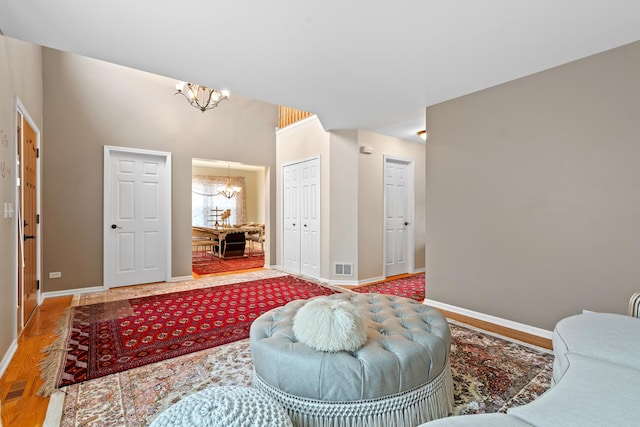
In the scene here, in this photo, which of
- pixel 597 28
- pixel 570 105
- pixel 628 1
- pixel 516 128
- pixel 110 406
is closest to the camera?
pixel 110 406

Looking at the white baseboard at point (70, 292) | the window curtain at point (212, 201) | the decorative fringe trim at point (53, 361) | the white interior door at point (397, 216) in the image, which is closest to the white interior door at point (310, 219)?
the white interior door at point (397, 216)

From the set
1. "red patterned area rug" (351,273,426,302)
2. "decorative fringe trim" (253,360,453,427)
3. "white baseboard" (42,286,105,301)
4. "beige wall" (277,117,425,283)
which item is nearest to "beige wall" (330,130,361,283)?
"beige wall" (277,117,425,283)

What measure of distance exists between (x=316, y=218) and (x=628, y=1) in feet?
13.2

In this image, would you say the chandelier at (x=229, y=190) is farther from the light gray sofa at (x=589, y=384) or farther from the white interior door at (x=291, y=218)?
the light gray sofa at (x=589, y=384)

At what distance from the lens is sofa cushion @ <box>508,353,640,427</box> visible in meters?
0.95

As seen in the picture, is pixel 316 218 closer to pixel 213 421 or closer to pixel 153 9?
pixel 153 9

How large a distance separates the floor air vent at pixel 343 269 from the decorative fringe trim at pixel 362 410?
10.4ft

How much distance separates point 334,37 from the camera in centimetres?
231

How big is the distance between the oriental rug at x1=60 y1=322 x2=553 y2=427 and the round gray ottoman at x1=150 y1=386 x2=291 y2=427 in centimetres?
76

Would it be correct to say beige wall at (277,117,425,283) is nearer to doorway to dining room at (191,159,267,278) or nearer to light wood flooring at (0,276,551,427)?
light wood flooring at (0,276,551,427)

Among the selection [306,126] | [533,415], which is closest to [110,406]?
[533,415]

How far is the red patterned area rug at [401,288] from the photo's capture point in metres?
4.09

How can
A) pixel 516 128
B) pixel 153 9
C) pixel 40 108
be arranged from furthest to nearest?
pixel 40 108 < pixel 516 128 < pixel 153 9

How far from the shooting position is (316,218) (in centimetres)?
506
